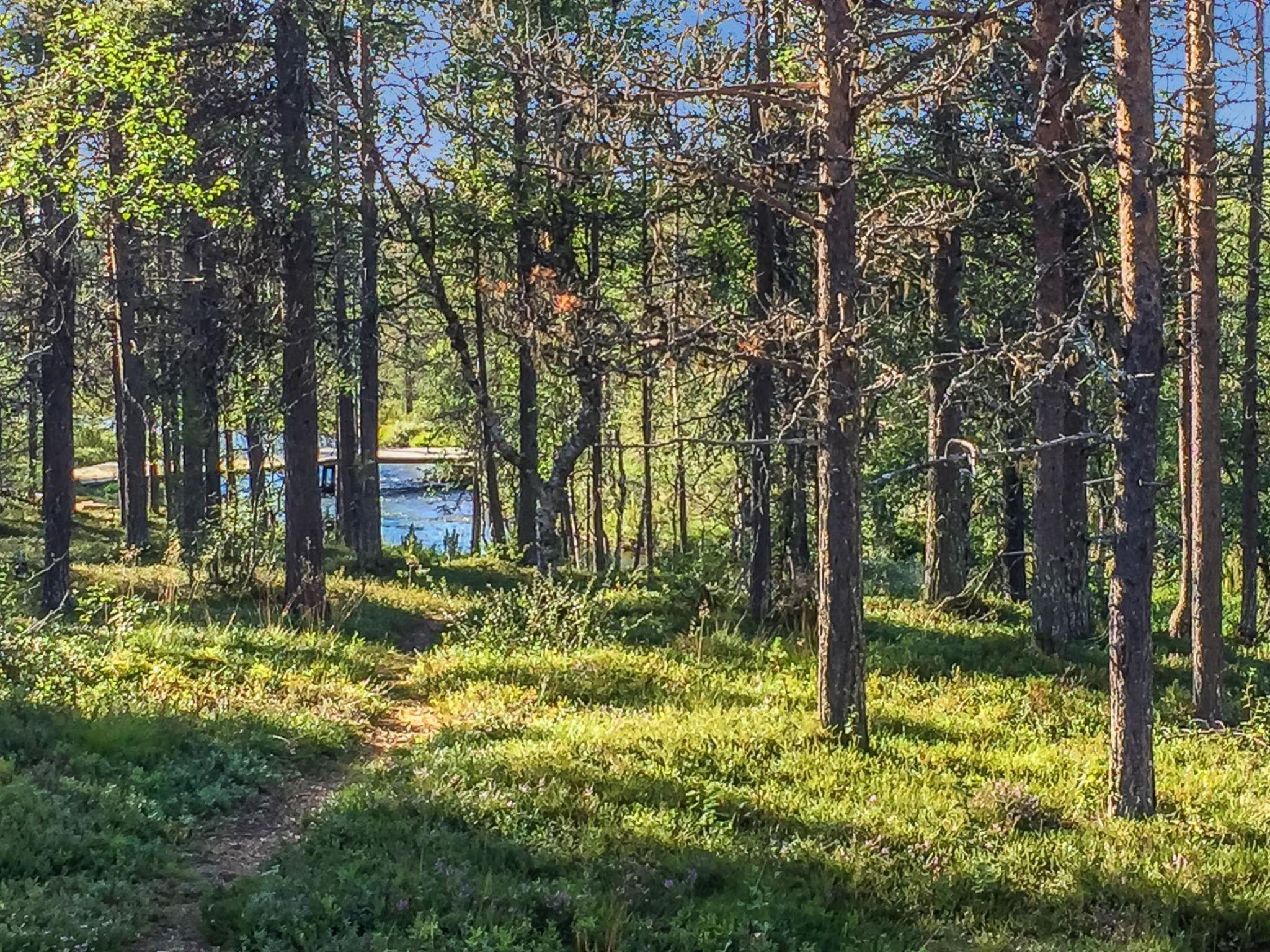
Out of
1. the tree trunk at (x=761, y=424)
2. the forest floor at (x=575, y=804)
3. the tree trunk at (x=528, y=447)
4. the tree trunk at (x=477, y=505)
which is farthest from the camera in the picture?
the tree trunk at (x=477, y=505)

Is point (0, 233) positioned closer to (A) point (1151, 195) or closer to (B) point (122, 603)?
(B) point (122, 603)

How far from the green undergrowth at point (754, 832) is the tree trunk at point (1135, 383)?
1.02 meters

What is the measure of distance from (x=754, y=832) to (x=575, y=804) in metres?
1.26

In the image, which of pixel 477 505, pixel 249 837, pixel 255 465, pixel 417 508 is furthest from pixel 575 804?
pixel 417 508

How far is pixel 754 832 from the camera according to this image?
6.95 meters

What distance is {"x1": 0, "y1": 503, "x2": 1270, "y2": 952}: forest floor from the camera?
5.56 m

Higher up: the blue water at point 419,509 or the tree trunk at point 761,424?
the tree trunk at point 761,424

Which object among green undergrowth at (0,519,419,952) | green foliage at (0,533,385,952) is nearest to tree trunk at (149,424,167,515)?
green undergrowth at (0,519,419,952)

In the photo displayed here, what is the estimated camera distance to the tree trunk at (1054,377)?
10.9 m

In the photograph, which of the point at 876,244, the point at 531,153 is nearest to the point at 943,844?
the point at 876,244

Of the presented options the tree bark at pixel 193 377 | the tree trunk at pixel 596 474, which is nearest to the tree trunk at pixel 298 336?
the tree trunk at pixel 596 474

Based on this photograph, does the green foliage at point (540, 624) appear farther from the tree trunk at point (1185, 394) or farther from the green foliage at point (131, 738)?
the tree trunk at point (1185, 394)

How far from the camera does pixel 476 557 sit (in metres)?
23.3

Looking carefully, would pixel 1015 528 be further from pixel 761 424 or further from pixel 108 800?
pixel 108 800
